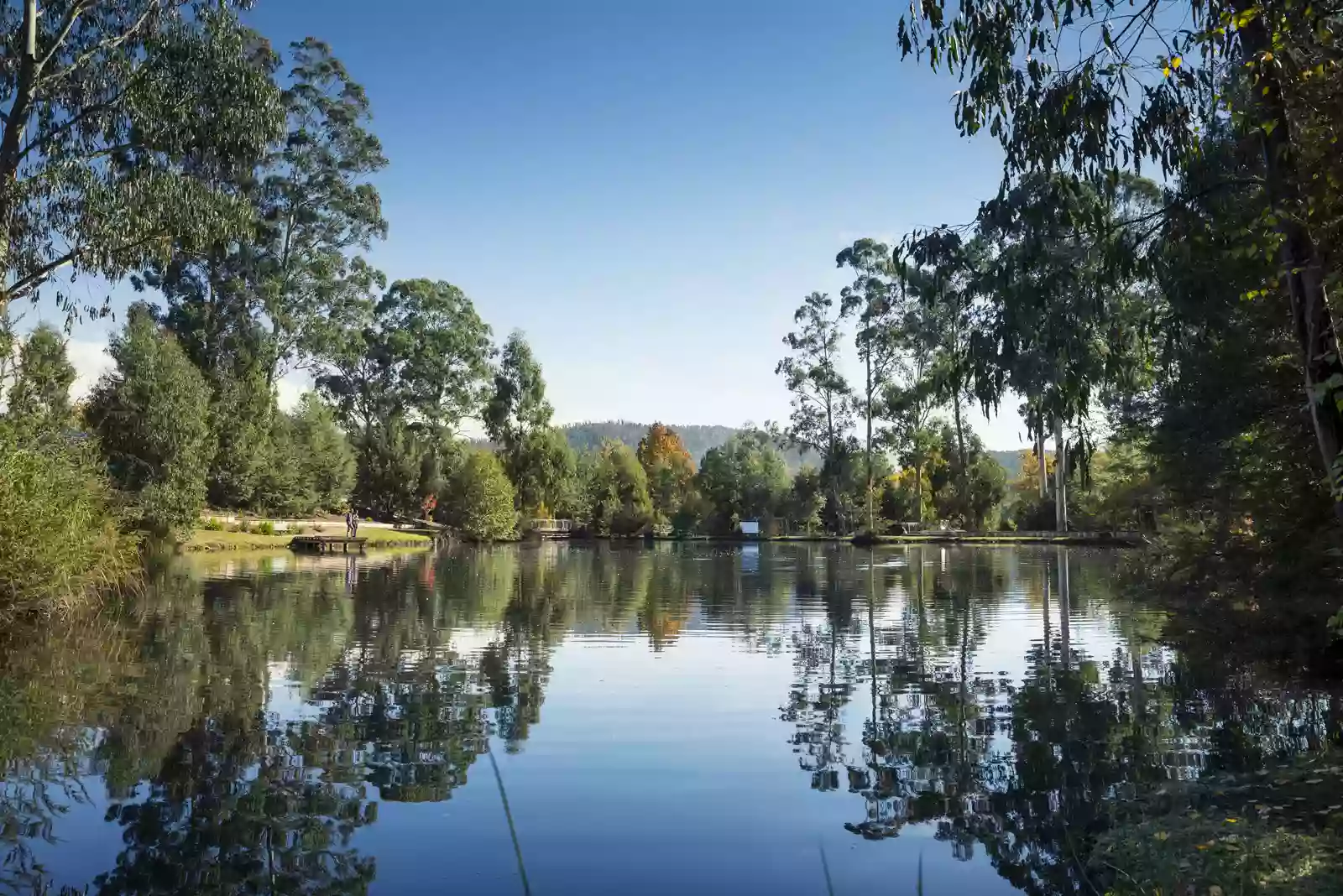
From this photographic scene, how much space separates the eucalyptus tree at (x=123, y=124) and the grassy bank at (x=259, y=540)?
20.1 m

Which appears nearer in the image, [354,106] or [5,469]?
[5,469]

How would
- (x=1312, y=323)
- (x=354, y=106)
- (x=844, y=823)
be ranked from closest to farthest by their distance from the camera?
(x=1312, y=323)
(x=844, y=823)
(x=354, y=106)

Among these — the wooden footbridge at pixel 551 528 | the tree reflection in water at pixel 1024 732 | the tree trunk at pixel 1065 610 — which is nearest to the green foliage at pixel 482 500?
the wooden footbridge at pixel 551 528

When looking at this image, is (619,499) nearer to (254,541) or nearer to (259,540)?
(259,540)

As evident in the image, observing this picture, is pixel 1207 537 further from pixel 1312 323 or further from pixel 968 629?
pixel 1312 323

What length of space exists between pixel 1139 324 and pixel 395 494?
50969 mm

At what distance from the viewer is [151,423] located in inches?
1259

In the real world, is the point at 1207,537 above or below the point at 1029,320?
below

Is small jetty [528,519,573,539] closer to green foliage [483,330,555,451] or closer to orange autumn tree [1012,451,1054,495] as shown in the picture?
green foliage [483,330,555,451]

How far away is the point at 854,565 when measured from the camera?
3322 centimetres

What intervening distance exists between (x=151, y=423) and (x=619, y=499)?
35867 mm

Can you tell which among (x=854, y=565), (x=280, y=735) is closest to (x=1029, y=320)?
(x=280, y=735)

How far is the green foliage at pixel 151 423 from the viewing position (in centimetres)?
3152

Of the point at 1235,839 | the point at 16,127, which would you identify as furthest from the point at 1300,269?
the point at 16,127
